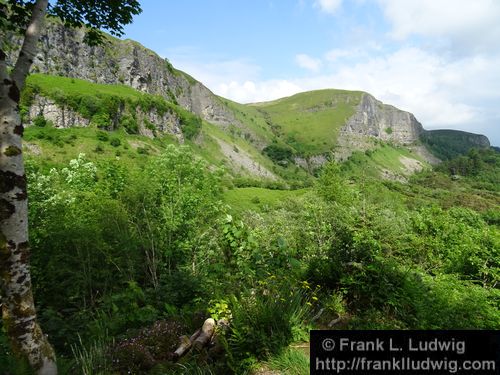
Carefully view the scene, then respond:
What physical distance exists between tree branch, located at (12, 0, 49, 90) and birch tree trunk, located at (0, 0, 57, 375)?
0.17 meters

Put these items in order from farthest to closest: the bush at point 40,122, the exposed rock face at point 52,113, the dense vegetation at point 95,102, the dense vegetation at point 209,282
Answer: the dense vegetation at point 95,102 < the exposed rock face at point 52,113 < the bush at point 40,122 < the dense vegetation at point 209,282

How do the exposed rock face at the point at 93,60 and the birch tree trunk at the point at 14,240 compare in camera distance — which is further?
the exposed rock face at the point at 93,60

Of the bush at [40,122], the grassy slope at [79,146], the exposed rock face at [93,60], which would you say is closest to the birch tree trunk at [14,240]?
the grassy slope at [79,146]

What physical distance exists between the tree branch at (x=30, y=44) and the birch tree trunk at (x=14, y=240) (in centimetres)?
17

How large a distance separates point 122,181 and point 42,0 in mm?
24047

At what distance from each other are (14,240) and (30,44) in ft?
9.77

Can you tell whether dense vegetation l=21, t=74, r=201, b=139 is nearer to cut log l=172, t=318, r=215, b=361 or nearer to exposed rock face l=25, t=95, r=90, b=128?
exposed rock face l=25, t=95, r=90, b=128

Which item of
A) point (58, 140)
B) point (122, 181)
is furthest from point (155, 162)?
point (58, 140)

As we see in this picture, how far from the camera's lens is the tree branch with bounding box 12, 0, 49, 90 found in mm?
4852

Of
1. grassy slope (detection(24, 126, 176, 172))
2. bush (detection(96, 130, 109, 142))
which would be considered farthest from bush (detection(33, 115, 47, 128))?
bush (detection(96, 130, 109, 142))

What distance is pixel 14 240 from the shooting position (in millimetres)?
4535

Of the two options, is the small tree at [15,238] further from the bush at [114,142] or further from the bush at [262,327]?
the bush at [114,142]

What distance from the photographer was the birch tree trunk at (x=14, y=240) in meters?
4.49

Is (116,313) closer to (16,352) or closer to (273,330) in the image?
(16,352)
